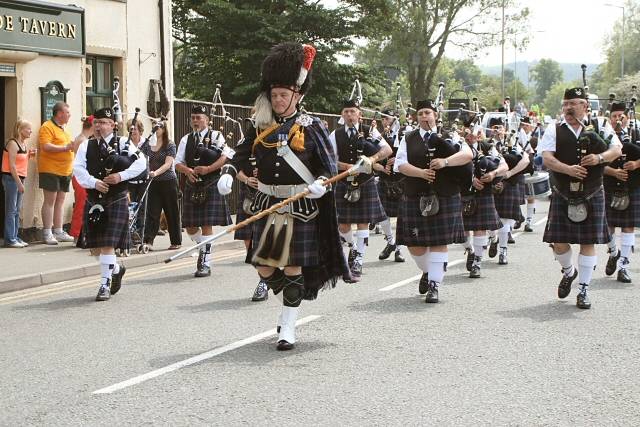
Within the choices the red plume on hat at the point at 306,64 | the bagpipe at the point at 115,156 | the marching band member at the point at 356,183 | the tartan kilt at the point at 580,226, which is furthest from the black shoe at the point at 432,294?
the bagpipe at the point at 115,156

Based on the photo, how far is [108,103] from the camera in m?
17.9

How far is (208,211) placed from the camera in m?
12.1

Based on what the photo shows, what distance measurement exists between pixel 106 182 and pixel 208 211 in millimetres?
2204

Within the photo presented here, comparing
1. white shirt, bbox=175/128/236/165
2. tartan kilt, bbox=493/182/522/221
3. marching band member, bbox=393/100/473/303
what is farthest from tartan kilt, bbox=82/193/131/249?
tartan kilt, bbox=493/182/522/221

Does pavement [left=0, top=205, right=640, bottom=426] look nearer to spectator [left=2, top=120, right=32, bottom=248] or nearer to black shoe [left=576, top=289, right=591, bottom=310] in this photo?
black shoe [left=576, top=289, right=591, bottom=310]

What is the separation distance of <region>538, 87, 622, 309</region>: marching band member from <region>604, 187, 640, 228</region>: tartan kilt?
241 cm

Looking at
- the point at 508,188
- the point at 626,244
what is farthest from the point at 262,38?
the point at 626,244

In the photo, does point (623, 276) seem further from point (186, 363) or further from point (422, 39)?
point (422, 39)

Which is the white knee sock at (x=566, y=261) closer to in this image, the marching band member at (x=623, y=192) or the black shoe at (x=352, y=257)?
the marching band member at (x=623, y=192)

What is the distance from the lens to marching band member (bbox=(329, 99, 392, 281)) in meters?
12.3

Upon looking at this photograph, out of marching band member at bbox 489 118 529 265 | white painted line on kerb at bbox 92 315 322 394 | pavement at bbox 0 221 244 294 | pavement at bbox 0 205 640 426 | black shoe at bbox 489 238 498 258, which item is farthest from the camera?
marching band member at bbox 489 118 529 265

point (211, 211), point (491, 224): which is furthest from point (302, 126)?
point (491, 224)

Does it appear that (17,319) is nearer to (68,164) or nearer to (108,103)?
(68,164)

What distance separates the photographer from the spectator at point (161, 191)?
1460 cm
